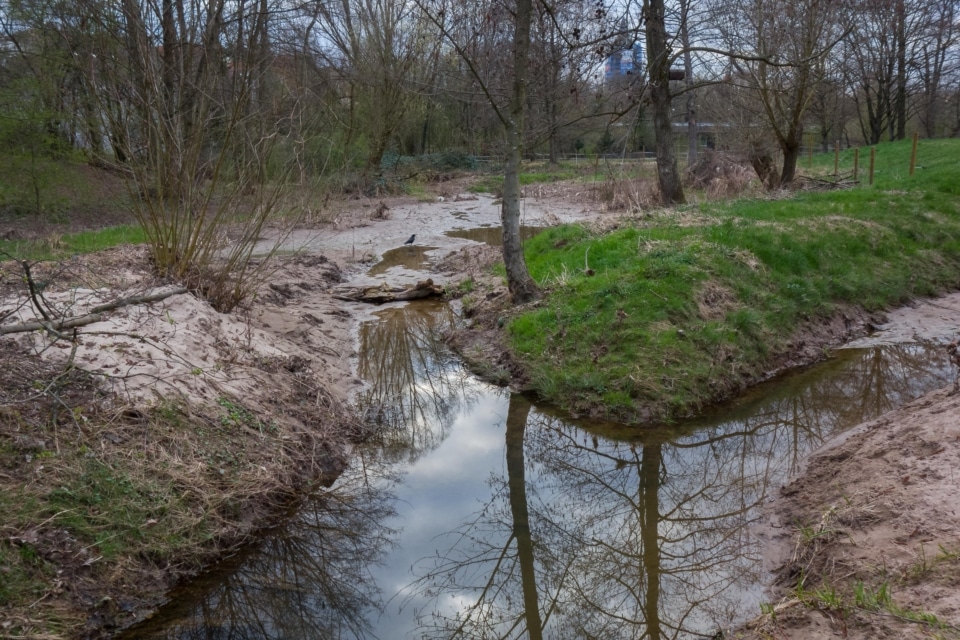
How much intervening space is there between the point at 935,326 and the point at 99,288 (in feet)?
32.6

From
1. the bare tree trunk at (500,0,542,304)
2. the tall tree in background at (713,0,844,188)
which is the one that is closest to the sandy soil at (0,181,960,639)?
the bare tree trunk at (500,0,542,304)

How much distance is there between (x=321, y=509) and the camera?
5.53m

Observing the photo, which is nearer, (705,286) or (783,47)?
(705,286)

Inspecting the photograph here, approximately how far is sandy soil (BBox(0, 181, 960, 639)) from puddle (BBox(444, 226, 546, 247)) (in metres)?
6.28

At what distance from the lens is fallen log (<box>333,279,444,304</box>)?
1138 centimetres

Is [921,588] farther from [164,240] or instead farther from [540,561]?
[164,240]

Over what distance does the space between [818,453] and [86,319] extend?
6.11 m

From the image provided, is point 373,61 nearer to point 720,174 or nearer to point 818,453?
point 720,174

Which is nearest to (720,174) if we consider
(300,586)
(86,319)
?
(86,319)

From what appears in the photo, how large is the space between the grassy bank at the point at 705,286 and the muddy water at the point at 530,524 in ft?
1.51

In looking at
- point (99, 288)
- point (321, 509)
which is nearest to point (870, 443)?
point (321, 509)

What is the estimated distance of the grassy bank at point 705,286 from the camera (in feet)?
24.1

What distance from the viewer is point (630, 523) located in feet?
17.3

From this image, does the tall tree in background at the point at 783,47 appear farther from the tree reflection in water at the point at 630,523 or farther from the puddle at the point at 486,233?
the tree reflection in water at the point at 630,523
